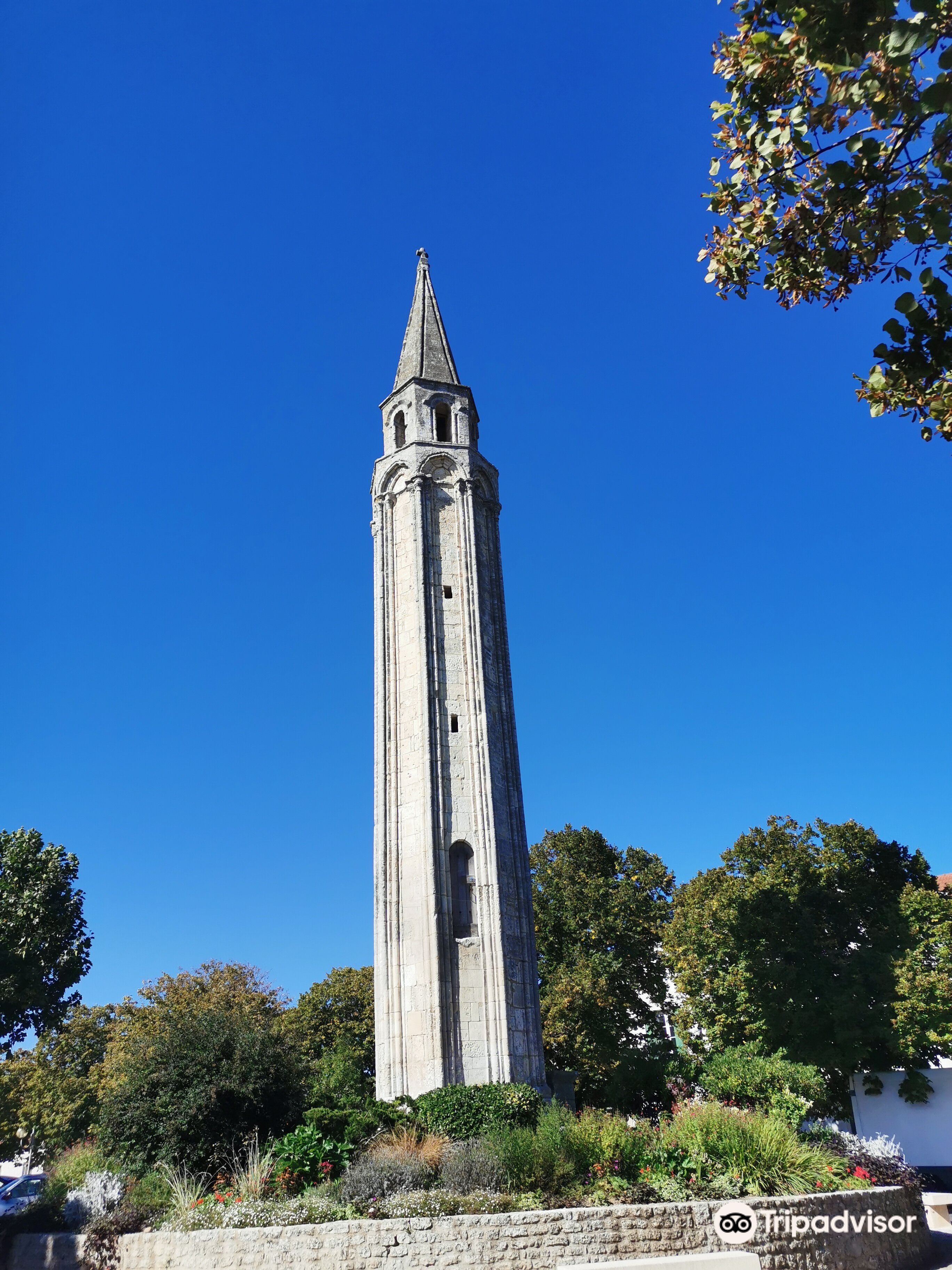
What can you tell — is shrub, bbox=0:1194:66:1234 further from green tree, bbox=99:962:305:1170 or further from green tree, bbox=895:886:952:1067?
green tree, bbox=895:886:952:1067

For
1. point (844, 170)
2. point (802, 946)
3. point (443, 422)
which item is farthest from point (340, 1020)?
point (844, 170)

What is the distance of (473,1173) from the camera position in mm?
12102

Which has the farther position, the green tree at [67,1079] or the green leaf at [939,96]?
the green tree at [67,1079]

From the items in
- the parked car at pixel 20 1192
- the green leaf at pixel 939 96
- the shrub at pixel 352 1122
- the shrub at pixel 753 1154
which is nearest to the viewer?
the green leaf at pixel 939 96

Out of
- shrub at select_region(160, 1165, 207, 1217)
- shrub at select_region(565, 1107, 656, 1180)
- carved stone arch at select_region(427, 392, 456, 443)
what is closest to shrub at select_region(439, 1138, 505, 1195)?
shrub at select_region(565, 1107, 656, 1180)

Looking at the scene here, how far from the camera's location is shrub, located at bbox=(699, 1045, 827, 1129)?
17750mm

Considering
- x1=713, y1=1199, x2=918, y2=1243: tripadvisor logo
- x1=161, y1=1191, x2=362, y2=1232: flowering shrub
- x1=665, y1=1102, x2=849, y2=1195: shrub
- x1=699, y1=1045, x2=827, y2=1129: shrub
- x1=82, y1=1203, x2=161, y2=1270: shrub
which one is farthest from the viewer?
x1=699, y1=1045, x2=827, y2=1129: shrub

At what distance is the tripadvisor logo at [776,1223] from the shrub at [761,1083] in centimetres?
475

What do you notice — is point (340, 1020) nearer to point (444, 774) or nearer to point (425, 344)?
point (444, 774)

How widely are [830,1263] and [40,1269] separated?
11752 millimetres

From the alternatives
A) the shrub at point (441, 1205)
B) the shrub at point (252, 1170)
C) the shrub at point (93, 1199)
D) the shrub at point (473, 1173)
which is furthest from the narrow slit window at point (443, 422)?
the shrub at point (93, 1199)

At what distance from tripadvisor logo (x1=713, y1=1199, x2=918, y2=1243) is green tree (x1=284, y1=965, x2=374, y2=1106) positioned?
2111cm

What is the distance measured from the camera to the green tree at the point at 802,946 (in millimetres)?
25328

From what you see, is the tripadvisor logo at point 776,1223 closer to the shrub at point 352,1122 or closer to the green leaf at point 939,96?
the shrub at point 352,1122
